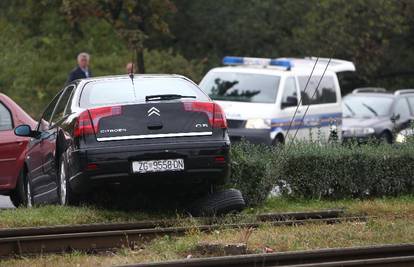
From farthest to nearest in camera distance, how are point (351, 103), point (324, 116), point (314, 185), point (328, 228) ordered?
point (351, 103), point (324, 116), point (314, 185), point (328, 228)

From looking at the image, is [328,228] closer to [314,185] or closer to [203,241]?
[203,241]

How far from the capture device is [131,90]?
41.5 feet

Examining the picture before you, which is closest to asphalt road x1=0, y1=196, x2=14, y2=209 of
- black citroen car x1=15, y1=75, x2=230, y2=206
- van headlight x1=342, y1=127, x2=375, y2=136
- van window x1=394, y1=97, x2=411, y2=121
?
black citroen car x1=15, y1=75, x2=230, y2=206

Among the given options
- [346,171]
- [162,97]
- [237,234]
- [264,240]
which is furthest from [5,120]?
[264,240]

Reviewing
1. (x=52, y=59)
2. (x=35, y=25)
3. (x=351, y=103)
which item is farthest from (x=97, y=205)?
(x=35, y=25)

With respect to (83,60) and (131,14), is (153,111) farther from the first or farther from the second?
(131,14)

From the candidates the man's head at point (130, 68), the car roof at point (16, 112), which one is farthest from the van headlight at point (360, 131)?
the car roof at point (16, 112)

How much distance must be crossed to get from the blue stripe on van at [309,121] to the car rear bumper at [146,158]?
1073 centimetres

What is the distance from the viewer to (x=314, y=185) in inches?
573

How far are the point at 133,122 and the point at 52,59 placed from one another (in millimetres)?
24166

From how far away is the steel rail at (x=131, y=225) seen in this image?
443 inches

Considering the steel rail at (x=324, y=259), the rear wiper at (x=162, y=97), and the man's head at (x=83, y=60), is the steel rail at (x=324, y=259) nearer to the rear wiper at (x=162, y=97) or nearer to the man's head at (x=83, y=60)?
the rear wiper at (x=162, y=97)

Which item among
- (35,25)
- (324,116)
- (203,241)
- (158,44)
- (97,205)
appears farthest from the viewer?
(158,44)

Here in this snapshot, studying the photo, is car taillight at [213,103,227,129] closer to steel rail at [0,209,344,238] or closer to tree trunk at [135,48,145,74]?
steel rail at [0,209,344,238]
